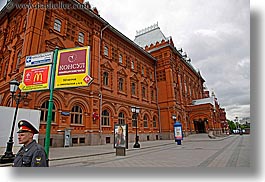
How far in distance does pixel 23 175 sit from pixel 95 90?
10.7m

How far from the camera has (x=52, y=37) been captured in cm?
1253

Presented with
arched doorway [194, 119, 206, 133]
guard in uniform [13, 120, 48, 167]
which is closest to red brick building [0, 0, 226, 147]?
arched doorway [194, 119, 206, 133]

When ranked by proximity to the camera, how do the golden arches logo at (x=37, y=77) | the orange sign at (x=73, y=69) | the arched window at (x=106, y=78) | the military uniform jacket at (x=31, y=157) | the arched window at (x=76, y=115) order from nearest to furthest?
the military uniform jacket at (x=31, y=157) < the orange sign at (x=73, y=69) < the golden arches logo at (x=37, y=77) < the arched window at (x=76, y=115) < the arched window at (x=106, y=78)

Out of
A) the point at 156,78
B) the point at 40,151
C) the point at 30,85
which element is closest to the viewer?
the point at 40,151

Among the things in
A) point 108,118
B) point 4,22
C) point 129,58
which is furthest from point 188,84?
point 4,22

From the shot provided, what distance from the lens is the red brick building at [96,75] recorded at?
1179cm

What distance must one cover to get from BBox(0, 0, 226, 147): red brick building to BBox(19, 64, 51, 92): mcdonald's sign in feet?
17.0

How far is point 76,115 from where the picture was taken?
13141 millimetres

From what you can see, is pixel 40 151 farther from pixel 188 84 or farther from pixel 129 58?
pixel 188 84

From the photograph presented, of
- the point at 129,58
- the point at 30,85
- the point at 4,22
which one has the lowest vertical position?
the point at 30,85

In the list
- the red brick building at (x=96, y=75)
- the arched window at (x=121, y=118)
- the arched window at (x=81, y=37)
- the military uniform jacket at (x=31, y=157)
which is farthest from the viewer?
the arched window at (x=121, y=118)

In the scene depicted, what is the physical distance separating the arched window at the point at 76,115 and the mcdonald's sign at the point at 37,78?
297 inches

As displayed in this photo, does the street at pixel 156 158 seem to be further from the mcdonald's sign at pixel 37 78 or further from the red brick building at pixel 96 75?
the red brick building at pixel 96 75

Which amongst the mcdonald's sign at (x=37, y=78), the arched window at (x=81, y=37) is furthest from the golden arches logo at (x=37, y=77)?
the arched window at (x=81, y=37)
